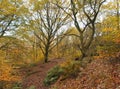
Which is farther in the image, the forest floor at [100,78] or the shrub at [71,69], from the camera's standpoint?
the shrub at [71,69]

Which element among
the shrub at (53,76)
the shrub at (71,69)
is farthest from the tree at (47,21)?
the shrub at (71,69)

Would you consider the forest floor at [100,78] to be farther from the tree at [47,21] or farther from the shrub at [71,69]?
the tree at [47,21]

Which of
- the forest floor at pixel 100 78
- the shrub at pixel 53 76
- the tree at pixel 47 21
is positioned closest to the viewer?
the forest floor at pixel 100 78

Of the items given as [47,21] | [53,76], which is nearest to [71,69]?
[53,76]

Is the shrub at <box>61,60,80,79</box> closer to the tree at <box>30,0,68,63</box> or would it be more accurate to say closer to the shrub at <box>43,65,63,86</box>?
the shrub at <box>43,65,63,86</box>

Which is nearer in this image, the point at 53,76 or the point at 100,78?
the point at 100,78

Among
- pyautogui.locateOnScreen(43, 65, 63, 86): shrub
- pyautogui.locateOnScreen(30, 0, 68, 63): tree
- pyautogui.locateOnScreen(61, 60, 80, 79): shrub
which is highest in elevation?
pyautogui.locateOnScreen(30, 0, 68, 63): tree

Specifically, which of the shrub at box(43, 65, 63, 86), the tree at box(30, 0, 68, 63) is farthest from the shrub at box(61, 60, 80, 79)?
the tree at box(30, 0, 68, 63)

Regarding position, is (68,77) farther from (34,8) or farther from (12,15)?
(34,8)

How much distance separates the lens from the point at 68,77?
1449 cm

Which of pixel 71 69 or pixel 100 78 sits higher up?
pixel 71 69

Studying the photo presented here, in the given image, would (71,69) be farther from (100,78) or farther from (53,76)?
(100,78)

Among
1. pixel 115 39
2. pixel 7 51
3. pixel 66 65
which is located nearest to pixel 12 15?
pixel 7 51

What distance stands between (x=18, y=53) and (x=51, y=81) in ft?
17.6
